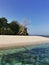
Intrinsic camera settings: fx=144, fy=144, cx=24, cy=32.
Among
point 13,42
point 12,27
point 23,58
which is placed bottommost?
point 23,58

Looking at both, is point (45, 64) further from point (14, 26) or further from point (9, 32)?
point (14, 26)

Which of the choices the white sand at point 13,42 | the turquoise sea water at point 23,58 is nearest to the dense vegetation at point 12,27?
the white sand at point 13,42

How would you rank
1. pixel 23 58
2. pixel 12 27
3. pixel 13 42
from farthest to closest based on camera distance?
pixel 12 27, pixel 13 42, pixel 23 58

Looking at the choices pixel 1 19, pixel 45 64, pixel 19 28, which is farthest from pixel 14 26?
pixel 45 64

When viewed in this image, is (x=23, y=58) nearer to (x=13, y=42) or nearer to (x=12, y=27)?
(x=13, y=42)

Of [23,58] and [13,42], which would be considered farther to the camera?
[13,42]

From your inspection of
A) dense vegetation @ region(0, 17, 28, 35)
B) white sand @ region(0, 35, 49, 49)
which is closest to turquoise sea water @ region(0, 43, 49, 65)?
white sand @ region(0, 35, 49, 49)

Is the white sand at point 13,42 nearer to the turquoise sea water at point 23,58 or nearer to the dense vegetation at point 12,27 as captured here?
the turquoise sea water at point 23,58

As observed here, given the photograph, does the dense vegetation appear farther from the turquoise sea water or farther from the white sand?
the turquoise sea water

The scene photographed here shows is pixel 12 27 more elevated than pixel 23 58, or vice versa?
pixel 12 27

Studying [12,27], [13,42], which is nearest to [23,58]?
[13,42]

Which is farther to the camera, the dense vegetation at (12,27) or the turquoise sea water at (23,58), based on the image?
the dense vegetation at (12,27)

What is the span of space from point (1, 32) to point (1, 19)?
409 centimetres

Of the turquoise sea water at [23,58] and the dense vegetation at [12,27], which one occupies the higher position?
the dense vegetation at [12,27]
